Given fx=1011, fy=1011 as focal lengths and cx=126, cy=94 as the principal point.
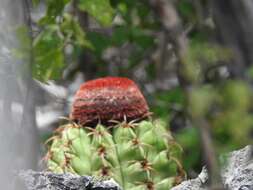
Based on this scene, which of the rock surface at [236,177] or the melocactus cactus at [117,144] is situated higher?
the melocactus cactus at [117,144]

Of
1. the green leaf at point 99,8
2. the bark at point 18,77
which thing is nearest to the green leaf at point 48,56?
the bark at point 18,77

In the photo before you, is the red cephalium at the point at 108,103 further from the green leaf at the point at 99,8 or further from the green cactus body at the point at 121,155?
the green leaf at the point at 99,8

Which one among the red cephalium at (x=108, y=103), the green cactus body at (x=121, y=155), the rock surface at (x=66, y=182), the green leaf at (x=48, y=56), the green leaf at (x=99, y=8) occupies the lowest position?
the rock surface at (x=66, y=182)

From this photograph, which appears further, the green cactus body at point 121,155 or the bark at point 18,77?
the green cactus body at point 121,155

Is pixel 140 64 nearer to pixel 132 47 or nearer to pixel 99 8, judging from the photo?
pixel 132 47

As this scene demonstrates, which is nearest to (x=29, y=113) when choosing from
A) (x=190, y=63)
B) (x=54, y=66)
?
(x=54, y=66)

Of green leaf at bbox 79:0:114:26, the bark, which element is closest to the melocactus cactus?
the bark

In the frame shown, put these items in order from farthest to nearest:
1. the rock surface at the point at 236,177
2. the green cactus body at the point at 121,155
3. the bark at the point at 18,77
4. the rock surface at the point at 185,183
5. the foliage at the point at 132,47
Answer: the foliage at the point at 132,47 < the green cactus body at the point at 121,155 < the bark at the point at 18,77 < the rock surface at the point at 236,177 < the rock surface at the point at 185,183

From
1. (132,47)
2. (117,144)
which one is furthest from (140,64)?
(117,144)
